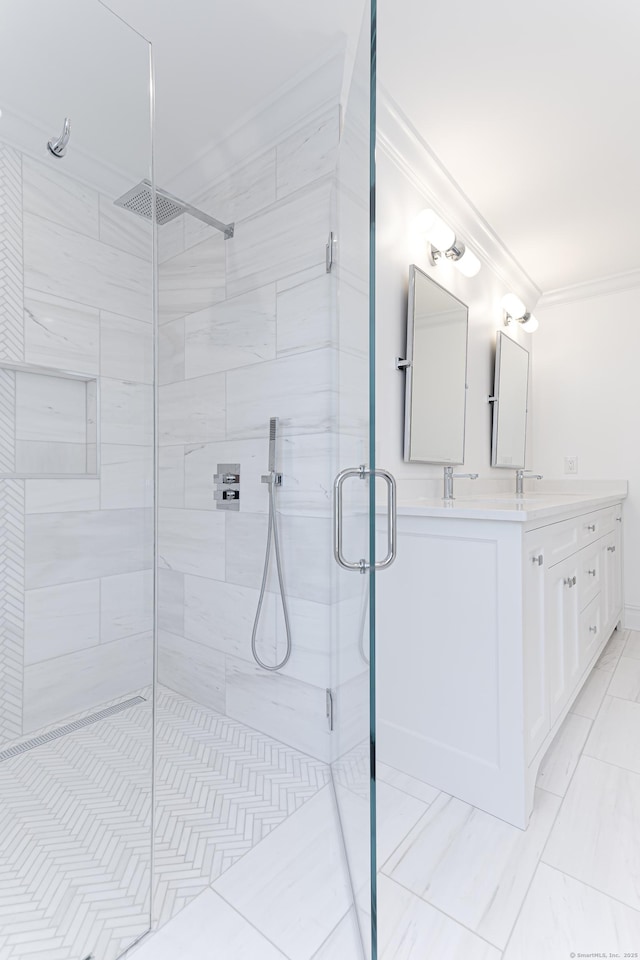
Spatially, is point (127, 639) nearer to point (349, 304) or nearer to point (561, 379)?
point (349, 304)

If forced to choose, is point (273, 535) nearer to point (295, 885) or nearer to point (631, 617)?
point (295, 885)

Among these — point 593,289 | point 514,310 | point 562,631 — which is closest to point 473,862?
point 562,631

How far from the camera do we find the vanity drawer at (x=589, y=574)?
195 centimetres

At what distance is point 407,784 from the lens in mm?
1541

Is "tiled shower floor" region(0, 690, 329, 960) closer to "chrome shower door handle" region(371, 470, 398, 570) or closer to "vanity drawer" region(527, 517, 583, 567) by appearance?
"chrome shower door handle" region(371, 470, 398, 570)

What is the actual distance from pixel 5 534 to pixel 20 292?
504mm

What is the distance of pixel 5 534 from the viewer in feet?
3.25

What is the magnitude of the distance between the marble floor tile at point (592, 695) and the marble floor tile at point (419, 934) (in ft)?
3.92

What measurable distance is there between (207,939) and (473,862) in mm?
659

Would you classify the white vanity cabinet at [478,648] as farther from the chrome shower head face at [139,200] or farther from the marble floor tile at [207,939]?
the chrome shower head face at [139,200]

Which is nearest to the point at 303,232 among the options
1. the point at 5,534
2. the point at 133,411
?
the point at 133,411

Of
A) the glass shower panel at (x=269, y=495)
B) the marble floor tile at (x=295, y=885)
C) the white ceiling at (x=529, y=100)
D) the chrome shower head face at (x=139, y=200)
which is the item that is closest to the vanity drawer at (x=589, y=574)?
the glass shower panel at (x=269, y=495)

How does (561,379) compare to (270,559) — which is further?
(561,379)

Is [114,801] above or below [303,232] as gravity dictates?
below
